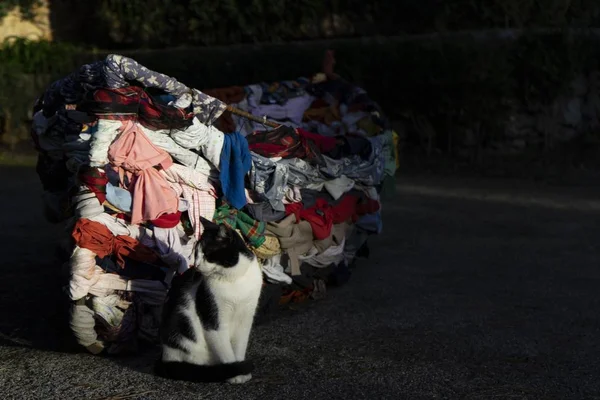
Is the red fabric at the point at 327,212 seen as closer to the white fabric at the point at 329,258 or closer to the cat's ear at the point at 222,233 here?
the white fabric at the point at 329,258

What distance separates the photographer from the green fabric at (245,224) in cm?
529

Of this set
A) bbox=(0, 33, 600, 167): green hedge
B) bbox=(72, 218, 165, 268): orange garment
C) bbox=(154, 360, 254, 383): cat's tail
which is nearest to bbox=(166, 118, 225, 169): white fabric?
bbox=(72, 218, 165, 268): orange garment

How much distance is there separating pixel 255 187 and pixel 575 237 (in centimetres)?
357

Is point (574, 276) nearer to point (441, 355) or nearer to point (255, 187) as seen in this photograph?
point (441, 355)

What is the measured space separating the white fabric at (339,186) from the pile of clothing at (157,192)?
0.4 inches

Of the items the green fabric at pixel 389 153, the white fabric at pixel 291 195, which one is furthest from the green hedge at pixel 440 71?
the white fabric at pixel 291 195

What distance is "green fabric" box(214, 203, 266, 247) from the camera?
5289mm

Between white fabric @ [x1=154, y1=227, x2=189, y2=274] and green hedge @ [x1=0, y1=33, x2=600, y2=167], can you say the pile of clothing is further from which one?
green hedge @ [x1=0, y1=33, x2=600, y2=167]

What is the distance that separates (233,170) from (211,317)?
1.07m

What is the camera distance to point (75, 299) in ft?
15.3

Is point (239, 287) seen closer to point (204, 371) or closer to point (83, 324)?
point (204, 371)

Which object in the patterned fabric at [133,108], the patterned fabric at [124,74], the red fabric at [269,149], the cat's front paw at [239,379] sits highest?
the patterned fabric at [124,74]

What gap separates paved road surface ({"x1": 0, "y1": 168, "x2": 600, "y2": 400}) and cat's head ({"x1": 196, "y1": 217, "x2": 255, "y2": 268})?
60 centimetres

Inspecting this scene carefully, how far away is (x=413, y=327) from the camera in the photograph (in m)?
5.49
